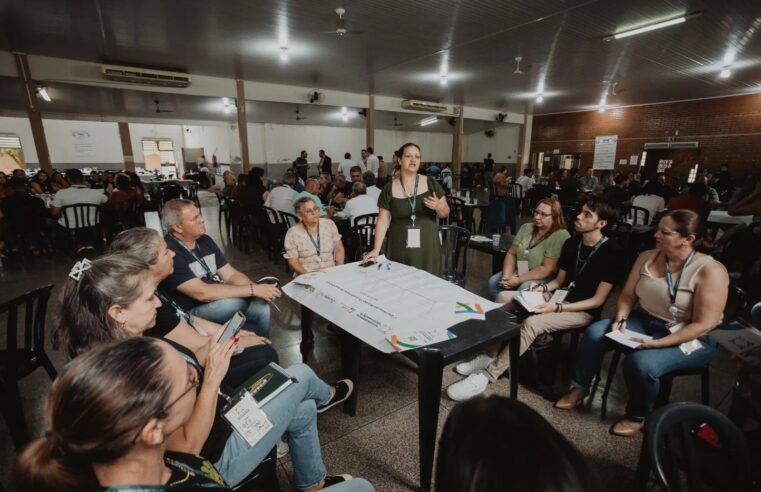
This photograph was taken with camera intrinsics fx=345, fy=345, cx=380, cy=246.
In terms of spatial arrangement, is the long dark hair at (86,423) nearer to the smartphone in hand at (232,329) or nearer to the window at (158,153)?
the smartphone in hand at (232,329)

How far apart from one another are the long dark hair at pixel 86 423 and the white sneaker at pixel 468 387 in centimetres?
174

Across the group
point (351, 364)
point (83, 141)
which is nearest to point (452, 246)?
point (351, 364)

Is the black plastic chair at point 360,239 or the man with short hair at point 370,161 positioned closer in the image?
the black plastic chair at point 360,239

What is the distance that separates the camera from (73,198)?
491cm

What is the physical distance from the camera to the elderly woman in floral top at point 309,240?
104 inches

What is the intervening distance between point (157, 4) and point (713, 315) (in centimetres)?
591

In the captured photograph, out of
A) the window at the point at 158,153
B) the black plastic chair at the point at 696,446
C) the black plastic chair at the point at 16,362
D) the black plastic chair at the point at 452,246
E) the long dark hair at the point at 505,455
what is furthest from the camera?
the window at the point at 158,153

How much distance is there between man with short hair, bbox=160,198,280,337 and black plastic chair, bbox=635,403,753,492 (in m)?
1.85

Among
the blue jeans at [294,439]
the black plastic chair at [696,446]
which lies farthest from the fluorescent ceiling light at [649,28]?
the blue jeans at [294,439]

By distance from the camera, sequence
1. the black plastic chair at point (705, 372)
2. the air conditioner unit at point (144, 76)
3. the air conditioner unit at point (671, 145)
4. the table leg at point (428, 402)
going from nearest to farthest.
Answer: the table leg at point (428, 402) → the black plastic chair at point (705, 372) → the air conditioner unit at point (144, 76) → the air conditioner unit at point (671, 145)

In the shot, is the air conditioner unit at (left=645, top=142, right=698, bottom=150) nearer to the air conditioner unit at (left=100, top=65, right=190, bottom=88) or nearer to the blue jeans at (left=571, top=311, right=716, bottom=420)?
the blue jeans at (left=571, top=311, right=716, bottom=420)

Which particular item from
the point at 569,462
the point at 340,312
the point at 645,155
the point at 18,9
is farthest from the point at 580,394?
the point at 645,155

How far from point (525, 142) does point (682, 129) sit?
5.25m

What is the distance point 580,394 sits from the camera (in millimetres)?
2018
